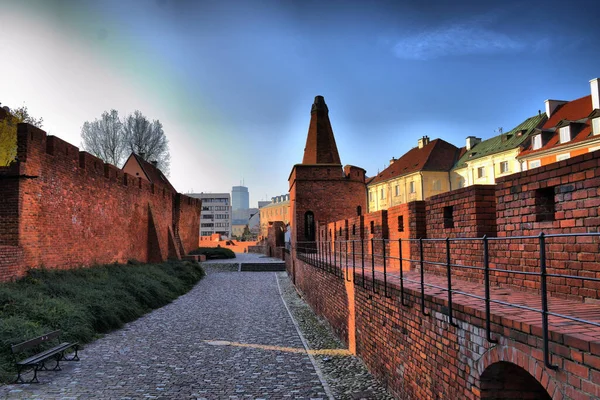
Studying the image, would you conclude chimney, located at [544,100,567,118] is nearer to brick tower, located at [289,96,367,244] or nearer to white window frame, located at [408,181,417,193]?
white window frame, located at [408,181,417,193]

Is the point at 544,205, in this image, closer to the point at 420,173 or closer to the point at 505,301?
the point at 505,301

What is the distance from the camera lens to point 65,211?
14164 millimetres

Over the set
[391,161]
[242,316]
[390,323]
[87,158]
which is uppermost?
[391,161]

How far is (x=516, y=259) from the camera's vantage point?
434 cm

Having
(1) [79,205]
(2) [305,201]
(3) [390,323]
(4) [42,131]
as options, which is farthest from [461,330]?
(2) [305,201]

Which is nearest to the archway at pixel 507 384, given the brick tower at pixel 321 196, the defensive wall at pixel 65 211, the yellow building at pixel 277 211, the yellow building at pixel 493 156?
the defensive wall at pixel 65 211

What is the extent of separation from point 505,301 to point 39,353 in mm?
7356

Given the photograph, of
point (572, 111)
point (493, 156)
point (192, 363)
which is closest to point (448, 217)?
point (192, 363)

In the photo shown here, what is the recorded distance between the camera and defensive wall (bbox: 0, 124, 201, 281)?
11602 millimetres

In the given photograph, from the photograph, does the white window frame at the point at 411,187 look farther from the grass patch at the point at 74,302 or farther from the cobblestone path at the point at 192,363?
the cobblestone path at the point at 192,363

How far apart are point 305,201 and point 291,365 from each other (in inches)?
598

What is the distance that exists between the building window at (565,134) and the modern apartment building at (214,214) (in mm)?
89685

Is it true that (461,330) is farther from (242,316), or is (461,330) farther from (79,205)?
(79,205)

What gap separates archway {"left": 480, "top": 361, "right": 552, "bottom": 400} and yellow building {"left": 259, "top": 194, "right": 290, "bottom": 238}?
3208 inches
